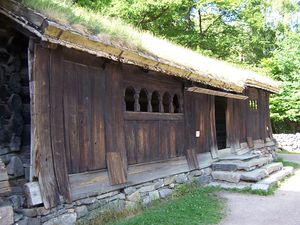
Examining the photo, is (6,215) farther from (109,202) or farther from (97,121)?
(97,121)

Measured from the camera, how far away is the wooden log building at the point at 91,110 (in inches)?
191

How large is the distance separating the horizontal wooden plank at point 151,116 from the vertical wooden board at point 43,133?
190 cm

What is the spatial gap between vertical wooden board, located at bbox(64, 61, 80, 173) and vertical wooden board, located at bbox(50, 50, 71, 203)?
10cm

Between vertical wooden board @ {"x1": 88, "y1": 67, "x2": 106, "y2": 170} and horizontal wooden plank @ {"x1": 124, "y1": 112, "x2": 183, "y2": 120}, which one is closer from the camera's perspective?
vertical wooden board @ {"x1": 88, "y1": 67, "x2": 106, "y2": 170}

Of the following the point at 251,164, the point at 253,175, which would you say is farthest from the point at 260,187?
the point at 251,164

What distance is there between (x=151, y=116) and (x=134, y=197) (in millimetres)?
1696

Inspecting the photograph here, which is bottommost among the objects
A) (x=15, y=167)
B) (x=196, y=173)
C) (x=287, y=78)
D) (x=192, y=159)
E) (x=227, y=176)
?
(x=227, y=176)

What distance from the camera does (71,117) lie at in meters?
5.44

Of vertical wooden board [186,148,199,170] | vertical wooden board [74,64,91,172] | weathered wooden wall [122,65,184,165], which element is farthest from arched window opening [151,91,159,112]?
vertical wooden board [74,64,91,172]

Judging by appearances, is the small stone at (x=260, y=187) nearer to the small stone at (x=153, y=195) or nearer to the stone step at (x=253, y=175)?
the stone step at (x=253, y=175)

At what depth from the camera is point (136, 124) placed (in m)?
6.90

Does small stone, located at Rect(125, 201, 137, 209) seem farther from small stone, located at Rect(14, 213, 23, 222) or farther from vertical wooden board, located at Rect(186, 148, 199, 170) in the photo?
vertical wooden board, located at Rect(186, 148, 199, 170)

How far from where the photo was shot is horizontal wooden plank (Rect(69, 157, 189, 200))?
17.7ft

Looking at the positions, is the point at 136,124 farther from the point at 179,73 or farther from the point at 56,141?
the point at 56,141
